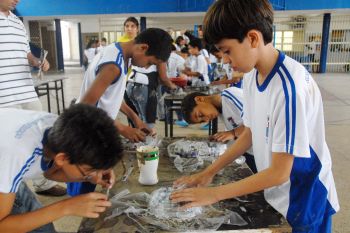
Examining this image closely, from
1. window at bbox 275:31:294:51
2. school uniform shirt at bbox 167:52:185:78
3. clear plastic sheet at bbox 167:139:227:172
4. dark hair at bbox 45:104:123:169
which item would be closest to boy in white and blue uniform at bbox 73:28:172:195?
clear plastic sheet at bbox 167:139:227:172

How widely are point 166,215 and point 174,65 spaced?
440 cm

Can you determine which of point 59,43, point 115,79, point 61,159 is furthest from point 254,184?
point 59,43

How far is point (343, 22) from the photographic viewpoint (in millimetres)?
13117

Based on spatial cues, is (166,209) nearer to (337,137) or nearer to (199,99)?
(199,99)

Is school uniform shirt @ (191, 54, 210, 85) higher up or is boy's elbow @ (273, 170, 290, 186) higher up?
school uniform shirt @ (191, 54, 210, 85)

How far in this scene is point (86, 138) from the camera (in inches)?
32.4

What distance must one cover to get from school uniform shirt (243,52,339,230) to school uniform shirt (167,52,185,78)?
13.4 feet

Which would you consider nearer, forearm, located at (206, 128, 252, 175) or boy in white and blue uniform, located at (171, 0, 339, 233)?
boy in white and blue uniform, located at (171, 0, 339, 233)

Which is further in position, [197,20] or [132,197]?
[197,20]

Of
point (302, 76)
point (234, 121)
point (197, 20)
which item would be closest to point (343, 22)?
point (197, 20)

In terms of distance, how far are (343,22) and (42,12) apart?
11897 mm

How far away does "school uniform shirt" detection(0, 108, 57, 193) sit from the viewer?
2.64 ft

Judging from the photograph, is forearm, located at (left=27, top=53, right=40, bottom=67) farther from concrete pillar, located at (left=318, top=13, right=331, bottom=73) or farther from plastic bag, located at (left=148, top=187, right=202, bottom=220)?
concrete pillar, located at (left=318, top=13, right=331, bottom=73)

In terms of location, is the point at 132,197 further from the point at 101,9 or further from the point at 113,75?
the point at 101,9
